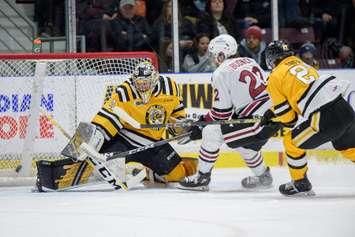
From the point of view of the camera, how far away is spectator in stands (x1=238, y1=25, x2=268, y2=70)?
6930 mm

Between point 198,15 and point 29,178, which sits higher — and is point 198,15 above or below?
above

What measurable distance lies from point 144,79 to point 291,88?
100 cm

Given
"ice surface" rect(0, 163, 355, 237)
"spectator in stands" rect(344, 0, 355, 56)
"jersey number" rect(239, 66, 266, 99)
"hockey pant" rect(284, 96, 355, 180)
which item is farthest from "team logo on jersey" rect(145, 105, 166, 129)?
"spectator in stands" rect(344, 0, 355, 56)

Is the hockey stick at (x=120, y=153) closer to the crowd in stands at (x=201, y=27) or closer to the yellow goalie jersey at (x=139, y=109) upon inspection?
the yellow goalie jersey at (x=139, y=109)

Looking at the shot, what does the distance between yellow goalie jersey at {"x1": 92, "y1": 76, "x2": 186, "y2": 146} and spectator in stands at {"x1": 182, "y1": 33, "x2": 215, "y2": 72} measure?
1.67m

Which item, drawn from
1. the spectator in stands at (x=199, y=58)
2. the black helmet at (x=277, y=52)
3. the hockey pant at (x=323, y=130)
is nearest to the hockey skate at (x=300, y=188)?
the hockey pant at (x=323, y=130)

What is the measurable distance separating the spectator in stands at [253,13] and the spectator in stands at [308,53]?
376 millimetres

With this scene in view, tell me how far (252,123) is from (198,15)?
8.25 feet

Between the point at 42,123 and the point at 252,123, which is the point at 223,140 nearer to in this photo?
the point at 252,123

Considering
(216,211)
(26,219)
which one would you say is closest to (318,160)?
(216,211)

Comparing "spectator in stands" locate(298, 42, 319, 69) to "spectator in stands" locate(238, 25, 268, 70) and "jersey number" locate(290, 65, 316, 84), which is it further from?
"jersey number" locate(290, 65, 316, 84)

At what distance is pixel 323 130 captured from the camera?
4062 millimetres

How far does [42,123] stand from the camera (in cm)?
579

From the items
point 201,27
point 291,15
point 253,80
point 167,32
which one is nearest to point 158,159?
point 253,80
